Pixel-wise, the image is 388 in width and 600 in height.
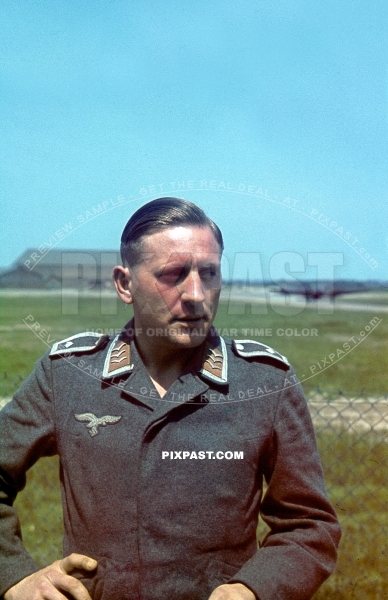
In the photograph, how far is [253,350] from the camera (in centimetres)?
192

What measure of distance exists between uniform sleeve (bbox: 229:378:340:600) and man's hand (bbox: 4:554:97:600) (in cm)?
44

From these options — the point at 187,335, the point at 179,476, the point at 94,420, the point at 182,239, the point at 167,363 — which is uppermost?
the point at 182,239

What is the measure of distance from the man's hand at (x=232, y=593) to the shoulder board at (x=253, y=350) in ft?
2.20

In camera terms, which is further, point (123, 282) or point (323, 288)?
point (323, 288)

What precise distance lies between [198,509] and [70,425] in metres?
0.47

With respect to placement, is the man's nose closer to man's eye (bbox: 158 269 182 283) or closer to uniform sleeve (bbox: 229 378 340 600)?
man's eye (bbox: 158 269 182 283)

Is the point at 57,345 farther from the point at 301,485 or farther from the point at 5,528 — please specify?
the point at 301,485

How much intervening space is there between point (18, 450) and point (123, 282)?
0.62 meters

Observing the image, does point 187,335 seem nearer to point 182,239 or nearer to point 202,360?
point 202,360

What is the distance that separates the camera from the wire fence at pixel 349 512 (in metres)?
3.25

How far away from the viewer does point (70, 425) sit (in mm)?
1826

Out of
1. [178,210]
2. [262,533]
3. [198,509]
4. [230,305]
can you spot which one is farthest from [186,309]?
[262,533]

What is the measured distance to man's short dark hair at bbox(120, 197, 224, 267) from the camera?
1.76m

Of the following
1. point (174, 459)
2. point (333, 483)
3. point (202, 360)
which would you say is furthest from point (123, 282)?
point (333, 483)
